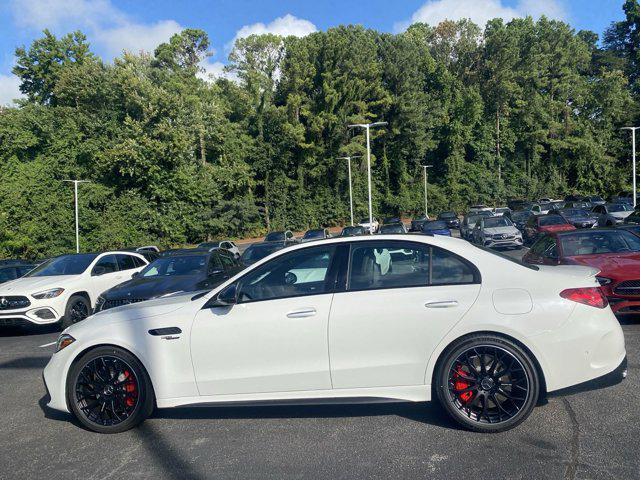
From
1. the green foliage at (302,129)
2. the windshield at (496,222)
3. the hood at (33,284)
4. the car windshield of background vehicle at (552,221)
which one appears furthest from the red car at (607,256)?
the green foliage at (302,129)

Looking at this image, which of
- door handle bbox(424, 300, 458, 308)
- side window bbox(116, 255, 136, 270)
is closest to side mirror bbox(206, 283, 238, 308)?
door handle bbox(424, 300, 458, 308)

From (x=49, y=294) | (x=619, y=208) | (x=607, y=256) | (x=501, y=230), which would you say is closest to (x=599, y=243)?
(x=607, y=256)

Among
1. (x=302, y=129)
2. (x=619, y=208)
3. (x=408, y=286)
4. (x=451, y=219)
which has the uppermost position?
(x=302, y=129)

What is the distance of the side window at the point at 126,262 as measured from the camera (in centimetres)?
1393

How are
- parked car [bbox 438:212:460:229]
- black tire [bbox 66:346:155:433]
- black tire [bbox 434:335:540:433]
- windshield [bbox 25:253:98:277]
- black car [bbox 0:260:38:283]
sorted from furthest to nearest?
parked car [bbox 438:212:460:229]
black car [bbox 0:260:38:283]
windshield [bbox 25:253:98:277]
black tire [bbox 66:346:155:433]
black tire [bbox 434:335:540:433]

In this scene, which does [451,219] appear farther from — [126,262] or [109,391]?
[109,391]

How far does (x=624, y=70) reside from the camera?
270 feet

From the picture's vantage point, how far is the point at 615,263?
895cm

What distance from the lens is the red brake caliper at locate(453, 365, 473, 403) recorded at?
188 inches

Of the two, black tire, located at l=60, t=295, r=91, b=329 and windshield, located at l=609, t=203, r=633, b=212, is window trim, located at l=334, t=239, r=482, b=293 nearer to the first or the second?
black tire, located at l=60, t=295, r=91, b=329

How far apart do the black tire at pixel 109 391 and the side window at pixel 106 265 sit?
7.97 m

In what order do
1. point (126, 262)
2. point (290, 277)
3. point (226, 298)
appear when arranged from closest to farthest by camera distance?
point (226, 298)
point (290, 277)
point (126, 262)

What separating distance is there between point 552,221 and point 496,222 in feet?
8.38

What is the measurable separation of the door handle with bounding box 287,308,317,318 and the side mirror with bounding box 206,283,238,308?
51 cm
